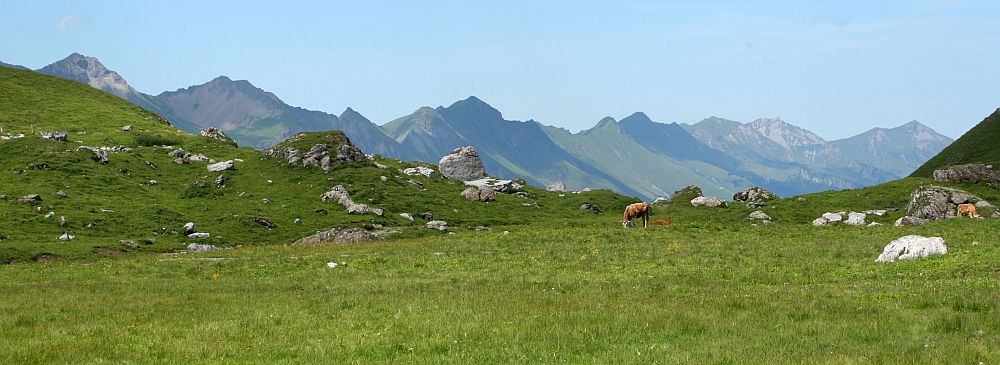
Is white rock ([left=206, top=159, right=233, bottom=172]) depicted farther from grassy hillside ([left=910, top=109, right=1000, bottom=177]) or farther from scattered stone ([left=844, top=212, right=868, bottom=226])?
grassy hillside ([left=910, top=109, right=1000, bottom=177])

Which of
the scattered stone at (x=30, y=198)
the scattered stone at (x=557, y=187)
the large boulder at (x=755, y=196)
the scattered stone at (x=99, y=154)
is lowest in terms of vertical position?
the large boulder at (x=755, y=196)

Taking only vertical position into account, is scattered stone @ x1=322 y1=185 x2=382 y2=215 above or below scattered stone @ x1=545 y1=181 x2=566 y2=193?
below

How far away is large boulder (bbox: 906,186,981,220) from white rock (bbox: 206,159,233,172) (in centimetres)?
8313

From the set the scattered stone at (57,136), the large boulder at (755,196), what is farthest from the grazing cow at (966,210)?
the scattered stone at (57,136)

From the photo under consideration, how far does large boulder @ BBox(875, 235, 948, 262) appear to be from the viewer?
35.1 metres

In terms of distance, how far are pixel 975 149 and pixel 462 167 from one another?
101m

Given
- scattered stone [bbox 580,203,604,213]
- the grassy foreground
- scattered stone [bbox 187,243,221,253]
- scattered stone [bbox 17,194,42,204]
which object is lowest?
scattered stone [bbox 187,243,221,253]

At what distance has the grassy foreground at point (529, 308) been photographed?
18.8 m

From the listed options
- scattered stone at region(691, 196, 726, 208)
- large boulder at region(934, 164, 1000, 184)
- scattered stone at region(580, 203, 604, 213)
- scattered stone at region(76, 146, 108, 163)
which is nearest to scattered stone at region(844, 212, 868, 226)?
large boulder at region(934, 164, 1000, 184)

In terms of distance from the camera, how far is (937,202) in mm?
78312

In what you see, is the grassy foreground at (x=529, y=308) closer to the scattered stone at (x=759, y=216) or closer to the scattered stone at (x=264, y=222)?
the scattered stone at (x=264, y=222)

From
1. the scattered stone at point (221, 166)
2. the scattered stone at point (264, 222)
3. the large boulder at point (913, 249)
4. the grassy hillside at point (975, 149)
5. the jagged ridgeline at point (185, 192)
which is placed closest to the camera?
the large boulder at point (913, 249)

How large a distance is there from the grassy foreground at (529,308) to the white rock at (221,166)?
187 feet

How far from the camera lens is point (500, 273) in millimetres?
38125
